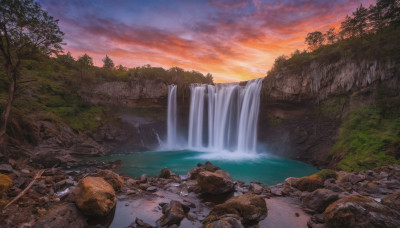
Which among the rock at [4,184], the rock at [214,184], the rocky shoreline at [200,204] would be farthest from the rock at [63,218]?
the rock at [214,184]

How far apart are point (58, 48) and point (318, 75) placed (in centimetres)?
2651

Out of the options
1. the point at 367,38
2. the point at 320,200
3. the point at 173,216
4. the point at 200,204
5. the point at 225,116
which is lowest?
the point at 200,204

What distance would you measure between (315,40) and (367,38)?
8.59 m

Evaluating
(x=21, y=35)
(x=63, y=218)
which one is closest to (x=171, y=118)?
(x=21, y=35)

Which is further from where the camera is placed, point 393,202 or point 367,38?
point 367,38

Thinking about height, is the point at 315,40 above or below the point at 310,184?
above

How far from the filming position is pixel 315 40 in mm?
27359

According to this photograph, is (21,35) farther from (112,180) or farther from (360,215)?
(360,215)

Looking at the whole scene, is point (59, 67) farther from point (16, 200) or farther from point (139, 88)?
point (16, 200)

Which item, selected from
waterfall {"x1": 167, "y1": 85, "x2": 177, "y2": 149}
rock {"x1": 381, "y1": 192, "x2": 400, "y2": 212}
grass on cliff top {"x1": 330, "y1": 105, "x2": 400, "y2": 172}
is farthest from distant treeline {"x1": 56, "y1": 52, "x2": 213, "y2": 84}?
rock {"x1": 381, "y1": 192, "x2": 400, "y2": 212}

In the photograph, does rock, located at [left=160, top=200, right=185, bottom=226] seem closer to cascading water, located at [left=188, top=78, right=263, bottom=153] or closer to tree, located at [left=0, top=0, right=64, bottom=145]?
tree, located at [left=0, top=0, right=64, bottom=145]

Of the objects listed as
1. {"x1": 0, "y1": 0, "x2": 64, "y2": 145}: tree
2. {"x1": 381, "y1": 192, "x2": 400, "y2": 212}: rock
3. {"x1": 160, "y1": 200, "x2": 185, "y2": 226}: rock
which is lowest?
{"x1": 160, "y1": 200, "x2": 185, "y2": 226}: rock

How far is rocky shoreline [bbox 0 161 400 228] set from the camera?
5.02 m

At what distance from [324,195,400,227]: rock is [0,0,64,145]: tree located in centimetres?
1777
